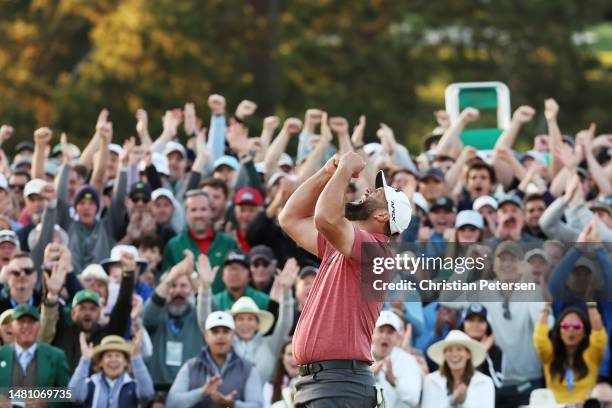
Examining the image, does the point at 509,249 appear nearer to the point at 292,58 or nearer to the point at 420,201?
the point at 420,201

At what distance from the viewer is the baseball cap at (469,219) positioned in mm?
16953

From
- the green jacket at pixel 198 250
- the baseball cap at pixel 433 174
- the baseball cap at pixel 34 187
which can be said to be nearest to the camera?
the green jacket at pixel 198 250

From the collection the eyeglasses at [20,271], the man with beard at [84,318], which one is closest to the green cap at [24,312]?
the man with beard at [84,318]

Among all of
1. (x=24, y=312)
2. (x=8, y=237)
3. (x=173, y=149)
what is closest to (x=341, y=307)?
(x=24, y=312)

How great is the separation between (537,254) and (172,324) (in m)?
3.19

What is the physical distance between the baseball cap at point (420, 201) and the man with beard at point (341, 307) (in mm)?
5941

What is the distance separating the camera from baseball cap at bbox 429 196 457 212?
58.0 feet

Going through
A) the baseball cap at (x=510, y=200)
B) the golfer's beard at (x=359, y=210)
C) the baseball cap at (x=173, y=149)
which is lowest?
the golfer's beard at (x=359, y=210)

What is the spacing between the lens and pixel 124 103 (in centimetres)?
3394

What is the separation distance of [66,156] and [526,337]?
4720 millimetres

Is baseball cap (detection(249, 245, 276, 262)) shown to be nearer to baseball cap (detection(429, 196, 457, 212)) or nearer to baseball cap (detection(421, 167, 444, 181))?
baseball cap (detection(429, 196, 457, 212))

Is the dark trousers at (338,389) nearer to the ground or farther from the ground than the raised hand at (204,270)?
nearer to the ground

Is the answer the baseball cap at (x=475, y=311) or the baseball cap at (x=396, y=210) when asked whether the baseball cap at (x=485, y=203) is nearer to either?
the baseball cap at (x=475, y=311)

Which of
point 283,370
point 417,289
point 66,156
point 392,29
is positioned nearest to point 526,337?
point 417,289
